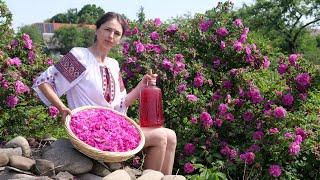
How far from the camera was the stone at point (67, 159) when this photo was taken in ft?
10.9

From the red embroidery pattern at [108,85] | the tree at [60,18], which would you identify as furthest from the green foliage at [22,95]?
the tree at [60,18]

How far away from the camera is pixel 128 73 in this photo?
5.49 meters

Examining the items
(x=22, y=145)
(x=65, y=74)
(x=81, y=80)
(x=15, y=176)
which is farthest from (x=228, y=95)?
(x=15, y=176)

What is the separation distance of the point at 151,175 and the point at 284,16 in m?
27.6

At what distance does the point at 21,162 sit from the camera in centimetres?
331

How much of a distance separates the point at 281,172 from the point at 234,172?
0.39 meters

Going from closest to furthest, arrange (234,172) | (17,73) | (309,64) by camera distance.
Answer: (234,172) → (309,64) → (17,73)

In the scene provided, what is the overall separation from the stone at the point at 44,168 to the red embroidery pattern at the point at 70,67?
744 mm

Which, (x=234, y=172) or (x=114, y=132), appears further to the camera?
(x=234, y=172)

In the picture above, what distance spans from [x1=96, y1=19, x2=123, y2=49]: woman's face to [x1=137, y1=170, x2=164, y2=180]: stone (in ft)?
3.22

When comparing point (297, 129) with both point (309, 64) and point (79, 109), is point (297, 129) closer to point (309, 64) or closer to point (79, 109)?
point (309, 64)

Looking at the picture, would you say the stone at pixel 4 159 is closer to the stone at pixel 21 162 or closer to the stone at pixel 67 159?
the stone at pixel 21 162

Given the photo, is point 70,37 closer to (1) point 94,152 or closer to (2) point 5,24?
(2) point 5,24

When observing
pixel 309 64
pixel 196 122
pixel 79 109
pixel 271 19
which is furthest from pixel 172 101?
pixel 271 19
